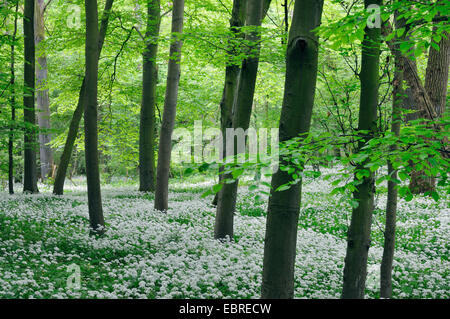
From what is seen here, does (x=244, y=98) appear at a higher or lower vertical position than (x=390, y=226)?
higher

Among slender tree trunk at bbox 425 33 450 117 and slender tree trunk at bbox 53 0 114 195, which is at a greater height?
slender tree trunk at bbox 425 33 450 117

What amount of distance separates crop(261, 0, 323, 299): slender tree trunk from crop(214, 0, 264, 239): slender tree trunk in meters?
3.44

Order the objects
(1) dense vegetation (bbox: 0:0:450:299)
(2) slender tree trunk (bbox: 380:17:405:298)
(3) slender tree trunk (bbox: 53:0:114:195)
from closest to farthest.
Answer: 1. (1) dense vegetation (bbox: 0:0:450:299)
2. (2) slender tree trunk (bbox: 380:17:405:298)
3. (3) slender tree trunk (bbox: 53:0:114:195)

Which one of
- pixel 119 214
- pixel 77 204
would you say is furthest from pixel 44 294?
pixel 77 204

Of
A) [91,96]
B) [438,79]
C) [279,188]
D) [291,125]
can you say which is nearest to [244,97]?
[91,96]

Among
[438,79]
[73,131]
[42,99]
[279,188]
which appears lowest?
[279,188]

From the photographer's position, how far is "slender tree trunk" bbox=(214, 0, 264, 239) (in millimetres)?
7668

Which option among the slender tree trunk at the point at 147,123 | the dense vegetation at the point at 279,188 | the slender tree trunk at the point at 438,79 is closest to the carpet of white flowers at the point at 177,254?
the dense vegetation at the point at 279,188

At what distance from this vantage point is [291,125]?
3842 millimetres

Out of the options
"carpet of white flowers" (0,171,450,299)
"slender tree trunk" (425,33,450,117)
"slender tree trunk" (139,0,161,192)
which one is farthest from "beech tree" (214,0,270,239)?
"slender tree trunk" (425,33,450,117)

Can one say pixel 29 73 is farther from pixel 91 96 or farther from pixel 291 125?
pixel 291 125

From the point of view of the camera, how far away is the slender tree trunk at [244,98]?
7.67 meters

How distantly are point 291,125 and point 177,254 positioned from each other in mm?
4664

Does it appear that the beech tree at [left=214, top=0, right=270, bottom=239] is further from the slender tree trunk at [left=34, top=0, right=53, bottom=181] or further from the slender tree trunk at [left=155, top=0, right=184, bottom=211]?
the slender tree trunk at [left=34, top=0, right=53, bottom=181]
